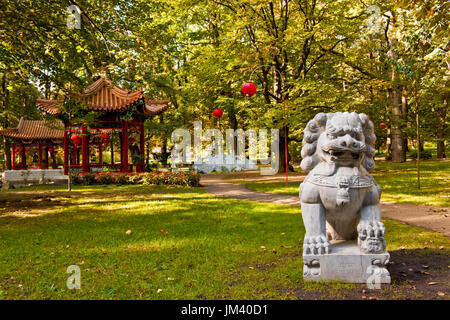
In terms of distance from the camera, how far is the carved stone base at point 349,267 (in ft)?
10.3

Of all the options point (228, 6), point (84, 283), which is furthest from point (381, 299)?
point (228, 6)

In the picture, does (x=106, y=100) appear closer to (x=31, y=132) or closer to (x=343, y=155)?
(x=31, y=132)

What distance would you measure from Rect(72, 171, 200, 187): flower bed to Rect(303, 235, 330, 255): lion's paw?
36.1ft

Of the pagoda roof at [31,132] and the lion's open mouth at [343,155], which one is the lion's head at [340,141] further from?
the pagoda roof at [31,132]

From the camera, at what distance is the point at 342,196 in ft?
10.5

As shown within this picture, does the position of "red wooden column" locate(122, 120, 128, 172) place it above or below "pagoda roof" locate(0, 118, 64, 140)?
below

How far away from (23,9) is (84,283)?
22.6ft

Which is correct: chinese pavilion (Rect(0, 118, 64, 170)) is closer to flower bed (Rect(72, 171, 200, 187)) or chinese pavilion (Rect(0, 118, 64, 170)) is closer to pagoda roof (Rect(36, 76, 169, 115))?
pagoda roof (Rect(36, 76, 169, 115))

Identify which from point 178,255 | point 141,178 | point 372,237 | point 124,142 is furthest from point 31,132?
point 372,237

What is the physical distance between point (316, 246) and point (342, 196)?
63 cm

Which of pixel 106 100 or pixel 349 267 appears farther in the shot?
pixel 106 100

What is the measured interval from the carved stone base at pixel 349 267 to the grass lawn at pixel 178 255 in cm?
11

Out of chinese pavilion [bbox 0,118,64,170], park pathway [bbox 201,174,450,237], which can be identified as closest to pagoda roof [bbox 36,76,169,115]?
chinese pavilion [bbox 0,118,64,170]

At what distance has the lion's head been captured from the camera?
3168 mm
